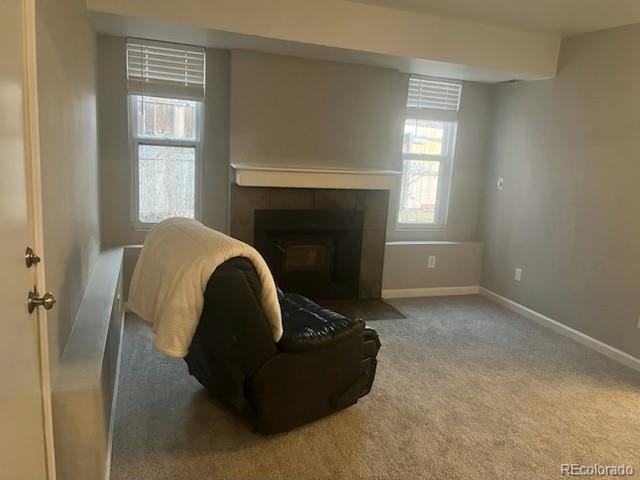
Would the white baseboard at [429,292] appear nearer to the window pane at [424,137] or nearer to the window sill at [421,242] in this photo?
the window sill at [421,242]

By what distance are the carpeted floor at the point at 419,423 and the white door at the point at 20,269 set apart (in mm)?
804

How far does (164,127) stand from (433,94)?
8.55 ft

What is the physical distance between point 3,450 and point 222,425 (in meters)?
1.43

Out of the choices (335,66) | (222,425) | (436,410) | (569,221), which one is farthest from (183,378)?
(569,221)

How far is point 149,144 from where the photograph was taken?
13.3 ft

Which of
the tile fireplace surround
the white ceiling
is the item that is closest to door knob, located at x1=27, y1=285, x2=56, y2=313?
the tile fireplace surround

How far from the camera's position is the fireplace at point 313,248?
429 centimetres

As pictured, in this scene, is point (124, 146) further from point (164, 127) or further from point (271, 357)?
point (271, 357)

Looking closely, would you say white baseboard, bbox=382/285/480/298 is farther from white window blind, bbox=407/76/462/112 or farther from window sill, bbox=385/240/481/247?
white window blind, bbox=407/76/462/112

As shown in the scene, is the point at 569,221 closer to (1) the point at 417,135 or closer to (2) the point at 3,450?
(1) the point at 417,135

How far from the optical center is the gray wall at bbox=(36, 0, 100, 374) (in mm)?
1723

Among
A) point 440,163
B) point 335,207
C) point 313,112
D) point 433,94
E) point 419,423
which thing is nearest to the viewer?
point 419,423

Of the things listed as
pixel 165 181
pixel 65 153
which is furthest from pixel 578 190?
pixel 65 153

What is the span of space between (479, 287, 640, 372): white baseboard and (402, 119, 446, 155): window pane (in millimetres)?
1588
